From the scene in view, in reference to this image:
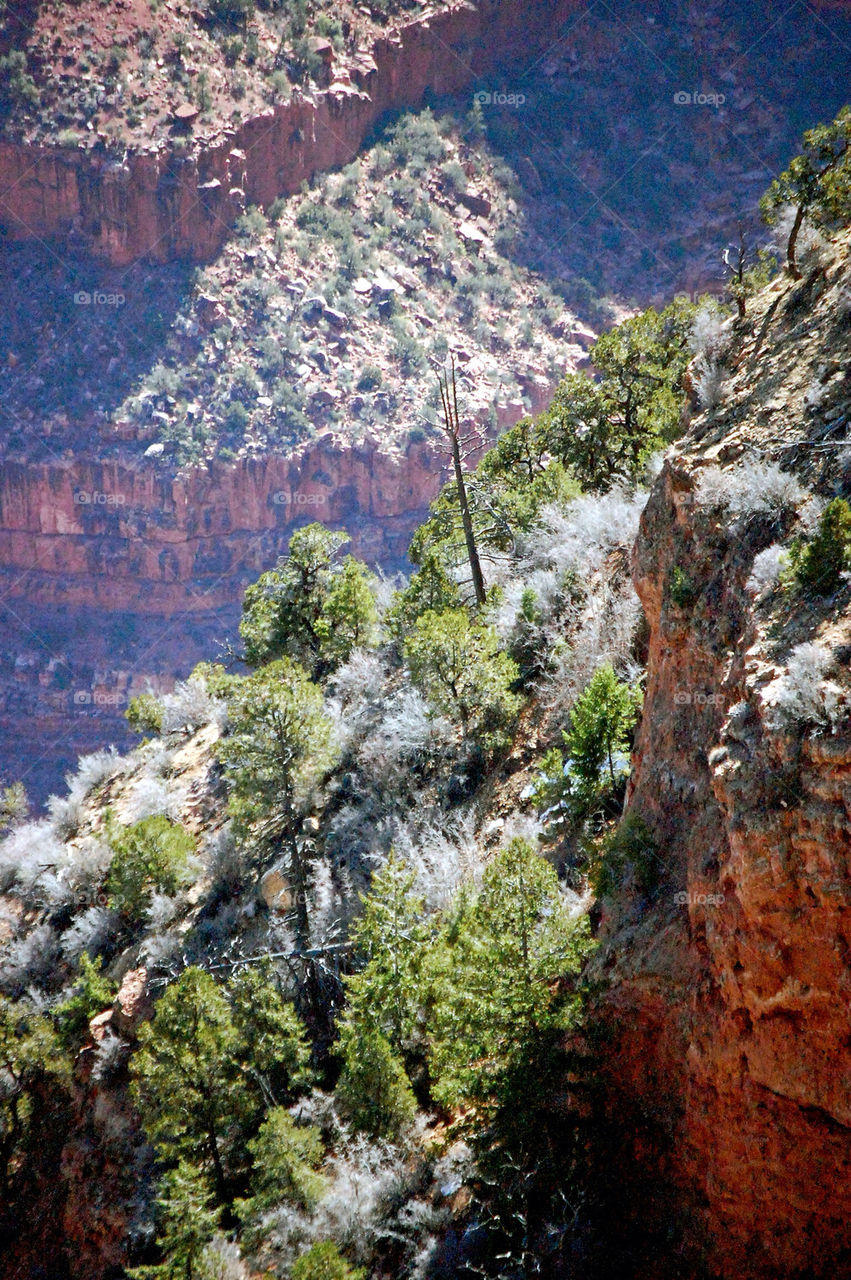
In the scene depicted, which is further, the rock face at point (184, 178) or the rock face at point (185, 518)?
the rock face at point (184, 178)

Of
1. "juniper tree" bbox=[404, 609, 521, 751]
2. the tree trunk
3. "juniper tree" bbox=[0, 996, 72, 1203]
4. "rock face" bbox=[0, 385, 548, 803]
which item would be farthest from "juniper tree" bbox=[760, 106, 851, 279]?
"rock face" bbox=[0, 385, 548, 803]

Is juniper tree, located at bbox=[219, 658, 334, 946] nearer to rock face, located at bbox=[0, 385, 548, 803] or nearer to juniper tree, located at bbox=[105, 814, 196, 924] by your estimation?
juniper tree, located at bbox=[105, 814, 196, 924]

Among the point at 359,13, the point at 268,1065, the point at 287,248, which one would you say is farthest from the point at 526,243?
the point at 268,1065

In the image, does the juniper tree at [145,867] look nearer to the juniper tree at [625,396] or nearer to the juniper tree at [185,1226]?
the juniper tree at [185,1226]

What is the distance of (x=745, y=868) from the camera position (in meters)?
6.25

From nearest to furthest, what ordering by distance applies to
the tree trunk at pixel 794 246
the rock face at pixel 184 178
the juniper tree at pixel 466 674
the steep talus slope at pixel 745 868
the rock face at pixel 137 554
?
the steep talus slope at pixel 745 868 → the tree trunk at pixel 794 246 → the juniper tree at pixel 466 674 → the rock face at pixel 137 554 → the rock face at pixel 184 178

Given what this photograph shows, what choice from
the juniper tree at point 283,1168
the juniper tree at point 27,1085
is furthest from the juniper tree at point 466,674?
the juniper tree at point 27,1085

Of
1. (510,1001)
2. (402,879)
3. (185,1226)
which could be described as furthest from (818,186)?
(185,1226)

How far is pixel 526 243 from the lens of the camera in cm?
6412

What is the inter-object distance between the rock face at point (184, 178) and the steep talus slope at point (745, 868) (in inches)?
2408

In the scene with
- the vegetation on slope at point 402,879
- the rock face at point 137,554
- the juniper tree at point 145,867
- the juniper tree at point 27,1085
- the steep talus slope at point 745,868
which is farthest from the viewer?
the rock face at point 137,554

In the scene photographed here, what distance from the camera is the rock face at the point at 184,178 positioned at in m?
57.3

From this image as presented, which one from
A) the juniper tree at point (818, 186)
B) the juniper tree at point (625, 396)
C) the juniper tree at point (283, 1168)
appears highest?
the juniper tree at point (625, 396)

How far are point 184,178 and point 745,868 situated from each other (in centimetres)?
6604
